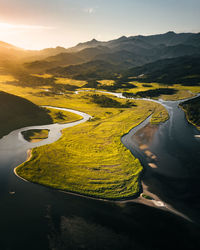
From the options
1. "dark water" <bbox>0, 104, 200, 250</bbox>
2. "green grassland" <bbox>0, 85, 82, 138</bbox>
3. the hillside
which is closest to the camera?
"dark water" <bbox>0, 104, 200, 250</bbox>

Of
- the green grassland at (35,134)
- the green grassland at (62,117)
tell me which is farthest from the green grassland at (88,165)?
the green grassland at (62,117)

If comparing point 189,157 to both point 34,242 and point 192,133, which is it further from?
point 34,242

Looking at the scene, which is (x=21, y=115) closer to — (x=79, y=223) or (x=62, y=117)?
(x=62, y=117)

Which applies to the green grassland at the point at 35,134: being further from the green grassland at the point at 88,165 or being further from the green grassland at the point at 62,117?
the green grassland at the point at 62,117

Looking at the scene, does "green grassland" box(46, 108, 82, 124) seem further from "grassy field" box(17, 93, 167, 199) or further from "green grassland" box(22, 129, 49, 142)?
"grassy field" box(17, 93, 167, 199)

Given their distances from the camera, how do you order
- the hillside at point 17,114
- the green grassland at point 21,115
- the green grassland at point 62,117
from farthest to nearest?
the green grassland at point 62,117 < the green grassland at point 21,115 < the hillside at point 17,114

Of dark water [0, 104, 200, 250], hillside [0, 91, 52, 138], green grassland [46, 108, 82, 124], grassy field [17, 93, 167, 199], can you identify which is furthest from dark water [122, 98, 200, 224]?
hillside [0, 91, 52, 138]

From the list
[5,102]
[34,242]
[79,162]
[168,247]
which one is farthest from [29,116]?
[168,247]
